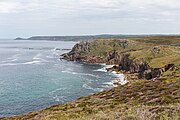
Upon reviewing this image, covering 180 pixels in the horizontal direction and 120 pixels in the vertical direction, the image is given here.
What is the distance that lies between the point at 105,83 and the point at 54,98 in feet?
93.2

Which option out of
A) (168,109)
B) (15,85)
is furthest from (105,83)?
(168,109)

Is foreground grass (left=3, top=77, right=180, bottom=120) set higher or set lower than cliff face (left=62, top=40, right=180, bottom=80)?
higher

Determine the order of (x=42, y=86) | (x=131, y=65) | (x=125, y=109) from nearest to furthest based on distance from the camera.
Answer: (x=125, y=109) < (x=42, y=86) < (x=131, y=65)

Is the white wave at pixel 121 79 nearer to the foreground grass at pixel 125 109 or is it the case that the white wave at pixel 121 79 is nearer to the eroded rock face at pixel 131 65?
the eroded rock face at pixel 131 65

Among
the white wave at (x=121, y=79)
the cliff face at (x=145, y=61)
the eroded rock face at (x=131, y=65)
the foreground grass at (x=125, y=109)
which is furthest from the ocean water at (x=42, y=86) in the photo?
the foreground grass at (x=125, y=109)

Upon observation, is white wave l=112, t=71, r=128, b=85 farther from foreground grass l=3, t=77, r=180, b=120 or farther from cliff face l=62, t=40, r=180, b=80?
foreground grass l=3, t=77, r=180, b=120

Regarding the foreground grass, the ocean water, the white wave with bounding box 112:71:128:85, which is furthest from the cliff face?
the foreground grass

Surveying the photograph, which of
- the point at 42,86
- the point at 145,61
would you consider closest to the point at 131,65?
the point at 145,61

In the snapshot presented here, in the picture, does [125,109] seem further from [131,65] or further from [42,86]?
[131,65]

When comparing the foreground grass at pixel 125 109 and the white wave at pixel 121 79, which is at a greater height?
the foreground grass at pixel 125 109

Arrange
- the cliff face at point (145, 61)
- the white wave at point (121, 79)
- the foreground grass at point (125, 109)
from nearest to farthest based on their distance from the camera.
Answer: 1. the foreground grass at point (125, 109)
2. the white wave at point (121, 79)
3. the cliff face at point (145, 61)

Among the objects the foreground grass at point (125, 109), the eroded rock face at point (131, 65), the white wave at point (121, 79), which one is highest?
the foreground grass at point (125, 109)

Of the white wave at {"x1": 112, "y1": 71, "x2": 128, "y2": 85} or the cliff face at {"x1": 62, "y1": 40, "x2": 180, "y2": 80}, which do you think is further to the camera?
the cliff face at {"x1": 62, "y1": 40, "x2": 180, "y2": 80}

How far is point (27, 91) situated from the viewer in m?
92.9
